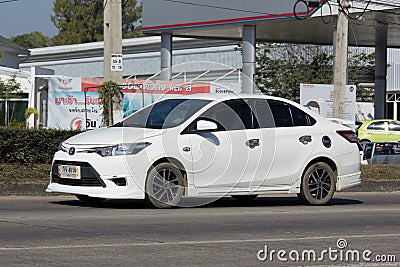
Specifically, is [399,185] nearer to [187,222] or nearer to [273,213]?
[273,213]

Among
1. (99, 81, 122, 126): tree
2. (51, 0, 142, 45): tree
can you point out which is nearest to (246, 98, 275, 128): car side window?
(99, 81, 122, 126): tree

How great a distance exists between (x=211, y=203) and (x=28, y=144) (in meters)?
5.12

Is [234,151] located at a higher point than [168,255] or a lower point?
higher

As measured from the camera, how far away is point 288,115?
13688 millimetres

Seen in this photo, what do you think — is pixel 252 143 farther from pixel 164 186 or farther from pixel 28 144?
pixel 28 144

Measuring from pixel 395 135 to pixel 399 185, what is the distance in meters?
19.1

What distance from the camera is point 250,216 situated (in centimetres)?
1210

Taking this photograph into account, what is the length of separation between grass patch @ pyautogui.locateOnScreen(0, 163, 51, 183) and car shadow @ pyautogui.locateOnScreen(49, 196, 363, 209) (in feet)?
7.26

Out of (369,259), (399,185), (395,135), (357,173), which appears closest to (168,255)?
→ (369,259)

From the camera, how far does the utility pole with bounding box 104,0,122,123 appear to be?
62.1 feet

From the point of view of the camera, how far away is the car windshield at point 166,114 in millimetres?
12703

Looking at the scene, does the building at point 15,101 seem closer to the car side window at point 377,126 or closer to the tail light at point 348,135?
the car side window at point 377,126

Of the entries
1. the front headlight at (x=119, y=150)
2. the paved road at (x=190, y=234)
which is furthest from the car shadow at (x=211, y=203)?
the front headlight at (x=119, y=150)

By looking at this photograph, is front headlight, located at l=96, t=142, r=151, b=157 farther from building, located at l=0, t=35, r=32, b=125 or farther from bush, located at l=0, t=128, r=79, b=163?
building, located at l=0, t=35, r=32, b=125
